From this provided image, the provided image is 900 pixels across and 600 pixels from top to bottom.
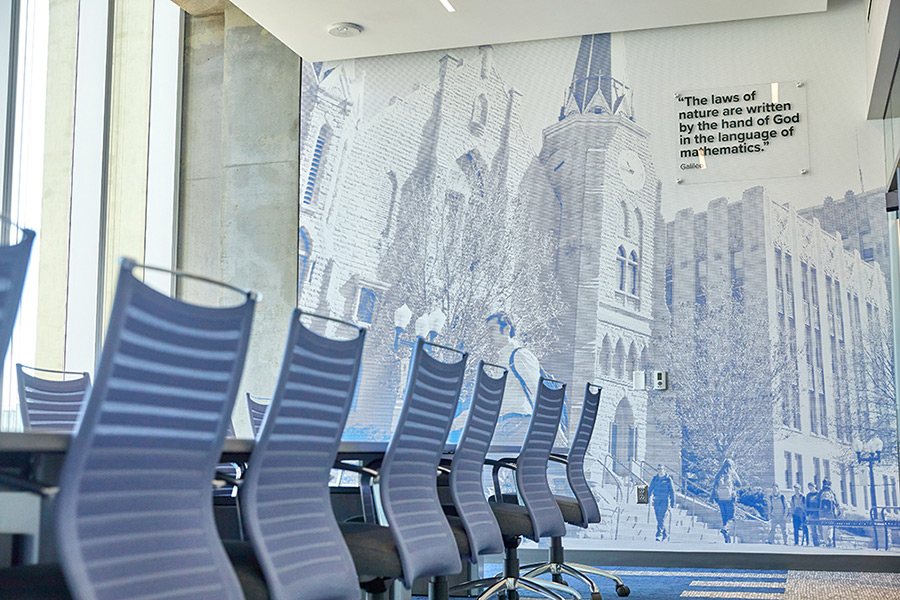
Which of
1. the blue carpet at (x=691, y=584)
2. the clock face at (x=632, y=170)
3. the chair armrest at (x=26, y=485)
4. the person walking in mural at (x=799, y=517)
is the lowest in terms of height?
the blue carpet at (x=691, y=584)

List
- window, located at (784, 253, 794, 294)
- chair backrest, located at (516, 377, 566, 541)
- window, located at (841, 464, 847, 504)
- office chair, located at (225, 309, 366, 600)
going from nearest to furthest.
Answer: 1. office chair, located at (225, 309, 366, 600)
2. chair backrest, located at (516, 377, 566, 541)
3. window, located at (841, 464, 847, 504)
4. window, located at (784, 253, 794, 294)

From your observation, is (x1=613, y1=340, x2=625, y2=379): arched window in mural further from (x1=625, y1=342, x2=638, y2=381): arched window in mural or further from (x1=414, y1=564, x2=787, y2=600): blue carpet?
(x1=414, y1=564, x2=787, y2=600): blue carpet

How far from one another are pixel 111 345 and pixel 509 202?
18.9 ft

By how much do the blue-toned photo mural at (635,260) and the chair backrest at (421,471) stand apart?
12.2 ft

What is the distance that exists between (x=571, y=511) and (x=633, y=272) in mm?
2397

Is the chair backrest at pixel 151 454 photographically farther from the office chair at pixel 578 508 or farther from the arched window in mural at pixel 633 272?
the arched window in mural at pixel 633 272

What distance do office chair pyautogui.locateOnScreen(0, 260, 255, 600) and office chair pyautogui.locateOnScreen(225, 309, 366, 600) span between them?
318mm

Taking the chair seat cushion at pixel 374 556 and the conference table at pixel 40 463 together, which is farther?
the chair seat cushion at pixel 374 556

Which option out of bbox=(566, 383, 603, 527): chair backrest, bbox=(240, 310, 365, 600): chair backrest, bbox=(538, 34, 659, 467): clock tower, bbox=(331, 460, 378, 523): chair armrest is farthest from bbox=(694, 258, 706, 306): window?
bbox=(240, 310, 365, 600): chair backrest

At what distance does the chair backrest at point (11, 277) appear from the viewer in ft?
5.89

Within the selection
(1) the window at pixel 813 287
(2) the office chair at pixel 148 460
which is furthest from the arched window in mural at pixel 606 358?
(2) the office chair at pixel 148 460

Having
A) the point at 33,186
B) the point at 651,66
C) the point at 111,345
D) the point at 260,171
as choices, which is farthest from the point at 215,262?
the point at 111,345

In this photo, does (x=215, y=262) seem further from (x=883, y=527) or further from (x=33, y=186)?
(x=883, y=527)

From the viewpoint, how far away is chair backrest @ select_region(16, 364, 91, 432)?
435cm
